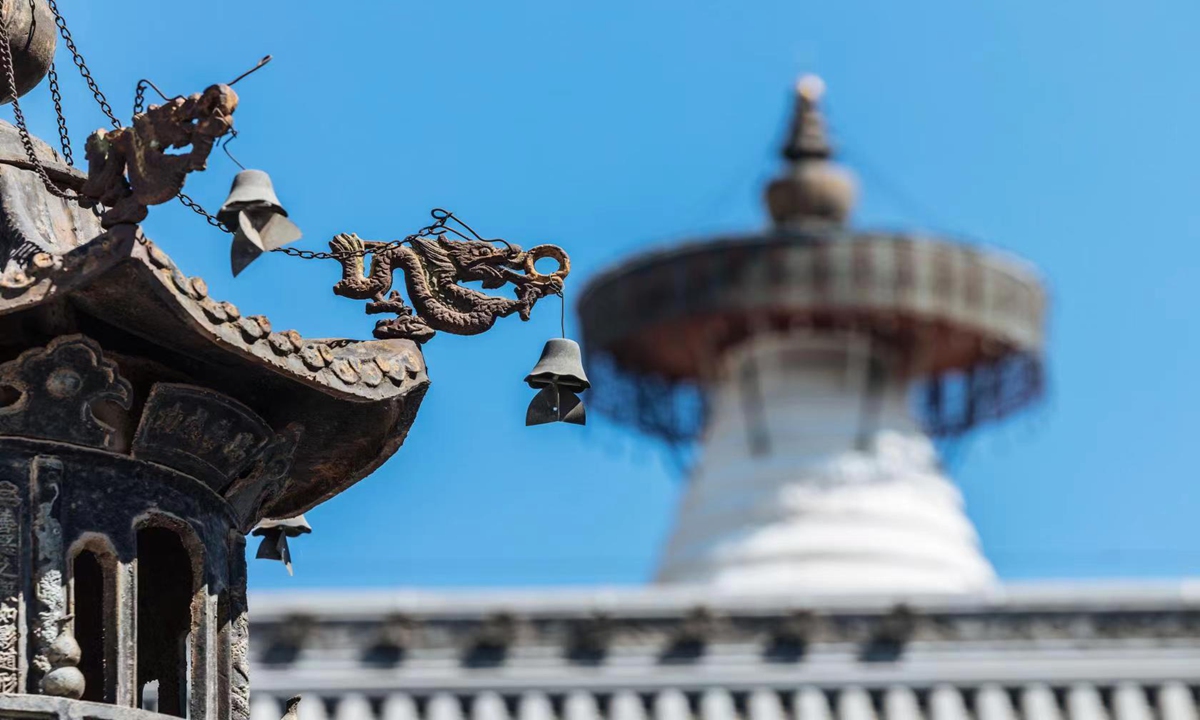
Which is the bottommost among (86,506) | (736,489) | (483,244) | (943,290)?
(86,506)

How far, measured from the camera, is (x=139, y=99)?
8.86 meters

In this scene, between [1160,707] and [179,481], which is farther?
[1160,707]

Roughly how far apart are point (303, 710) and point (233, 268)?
1487cm

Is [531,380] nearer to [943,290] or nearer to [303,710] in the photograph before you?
[303,710]

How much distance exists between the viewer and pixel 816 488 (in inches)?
1446

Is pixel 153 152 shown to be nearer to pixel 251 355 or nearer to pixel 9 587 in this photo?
pixel 251 355

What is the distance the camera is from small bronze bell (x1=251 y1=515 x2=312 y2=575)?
423 inches

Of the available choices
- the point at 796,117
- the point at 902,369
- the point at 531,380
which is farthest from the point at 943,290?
the point at 531,380

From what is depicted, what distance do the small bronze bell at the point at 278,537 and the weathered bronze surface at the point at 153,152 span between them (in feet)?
7.29

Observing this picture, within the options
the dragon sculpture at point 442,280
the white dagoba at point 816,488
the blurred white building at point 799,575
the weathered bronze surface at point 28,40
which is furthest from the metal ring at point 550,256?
the white dagoba at point 816,488

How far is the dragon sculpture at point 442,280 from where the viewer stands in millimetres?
9508

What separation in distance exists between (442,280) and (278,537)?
157cm

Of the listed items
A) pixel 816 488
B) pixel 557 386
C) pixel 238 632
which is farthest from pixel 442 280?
pixel 816 488

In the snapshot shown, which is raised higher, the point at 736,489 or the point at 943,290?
the point at 943,290
